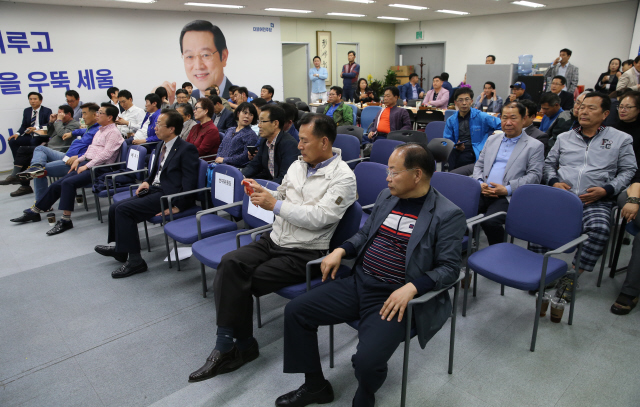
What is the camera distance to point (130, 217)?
3.51 meters

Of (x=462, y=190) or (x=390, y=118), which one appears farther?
(x=390, y=118)

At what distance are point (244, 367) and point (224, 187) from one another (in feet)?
4.85

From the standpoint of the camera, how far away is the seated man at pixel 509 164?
3.22 m

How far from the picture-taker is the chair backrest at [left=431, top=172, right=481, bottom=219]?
2.86m

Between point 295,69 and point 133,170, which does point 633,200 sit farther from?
point 295,69

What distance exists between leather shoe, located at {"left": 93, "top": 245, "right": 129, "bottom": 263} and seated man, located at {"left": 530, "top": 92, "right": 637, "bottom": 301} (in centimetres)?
334

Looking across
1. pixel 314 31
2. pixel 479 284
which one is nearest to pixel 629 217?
pixel 479 284

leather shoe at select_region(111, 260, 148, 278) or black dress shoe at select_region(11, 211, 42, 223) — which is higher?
black dress shoe at select_region(11, 211, 42, 223)

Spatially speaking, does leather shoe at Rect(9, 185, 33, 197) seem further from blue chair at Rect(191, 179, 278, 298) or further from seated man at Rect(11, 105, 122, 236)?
blue chair at Rect(191, 179, 278, 298)

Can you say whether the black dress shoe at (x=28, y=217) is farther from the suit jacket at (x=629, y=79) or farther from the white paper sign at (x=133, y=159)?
the suit jacket at (x=629, y=79)

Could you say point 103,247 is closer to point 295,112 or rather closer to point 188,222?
point 188,222

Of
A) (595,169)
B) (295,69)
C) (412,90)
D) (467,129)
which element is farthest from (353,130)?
(295,69)

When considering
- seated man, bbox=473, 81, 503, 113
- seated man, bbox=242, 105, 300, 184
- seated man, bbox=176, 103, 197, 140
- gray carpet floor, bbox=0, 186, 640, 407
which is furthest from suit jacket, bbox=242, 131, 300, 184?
seated man, bbox=473, 81, 503, 113

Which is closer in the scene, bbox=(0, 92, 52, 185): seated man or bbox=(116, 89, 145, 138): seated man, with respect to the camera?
bbox=(116, 89, 145, 138): seated man
